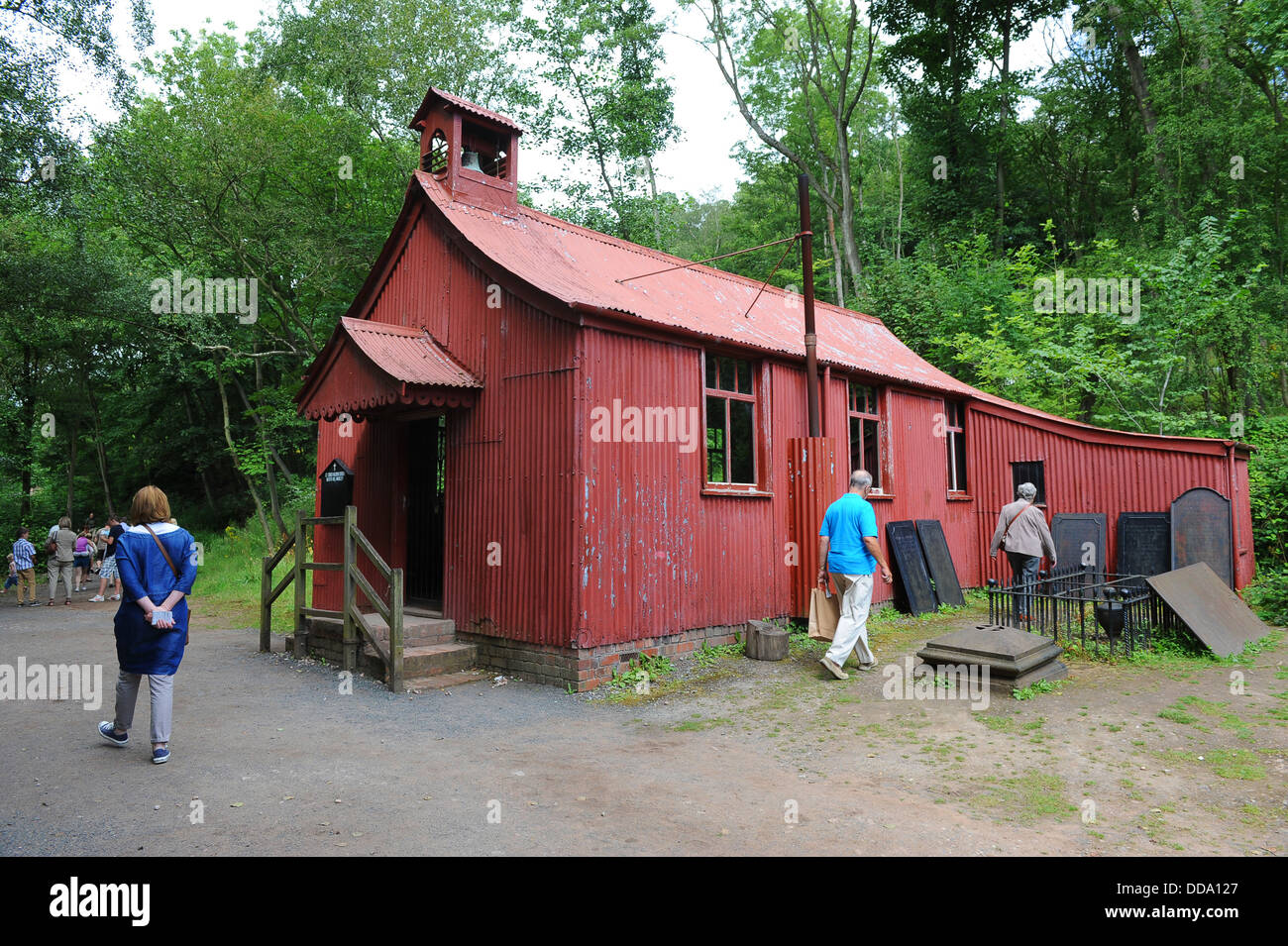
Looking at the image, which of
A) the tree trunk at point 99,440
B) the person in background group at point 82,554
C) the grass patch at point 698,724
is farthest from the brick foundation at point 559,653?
the tree trunk at point 99,440

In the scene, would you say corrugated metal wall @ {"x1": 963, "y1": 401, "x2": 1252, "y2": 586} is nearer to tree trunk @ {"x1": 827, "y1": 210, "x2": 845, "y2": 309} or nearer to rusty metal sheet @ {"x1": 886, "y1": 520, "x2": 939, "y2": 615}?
rusty metal sheet @ {"x1": 886, "y1": 520, "x2": 939, "y2": 615}

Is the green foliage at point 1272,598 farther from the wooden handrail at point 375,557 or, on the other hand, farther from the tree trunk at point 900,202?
the tree trunk at point 900,202

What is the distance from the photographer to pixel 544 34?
24172mm

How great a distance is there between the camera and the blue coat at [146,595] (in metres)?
5.57

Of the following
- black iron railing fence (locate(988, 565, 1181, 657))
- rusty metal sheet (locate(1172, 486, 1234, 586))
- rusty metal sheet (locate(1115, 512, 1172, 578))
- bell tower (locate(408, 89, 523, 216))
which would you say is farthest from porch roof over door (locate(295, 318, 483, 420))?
rusty metal sheet (locate(1172, 486, 1234, 586))

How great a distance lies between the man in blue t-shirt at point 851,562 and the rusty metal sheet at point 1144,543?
7625 mm

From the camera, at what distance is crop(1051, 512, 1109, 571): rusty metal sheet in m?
14.0

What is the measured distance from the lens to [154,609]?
5.54 metres

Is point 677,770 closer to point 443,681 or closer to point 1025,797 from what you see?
point 1025,797

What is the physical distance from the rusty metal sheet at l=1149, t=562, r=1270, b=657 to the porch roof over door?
8.63 metres

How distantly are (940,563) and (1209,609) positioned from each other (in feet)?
15.3
